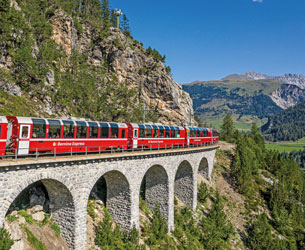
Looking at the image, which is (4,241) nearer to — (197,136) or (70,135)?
(70,135)

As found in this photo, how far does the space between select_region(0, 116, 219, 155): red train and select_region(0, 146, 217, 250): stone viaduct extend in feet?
5.27

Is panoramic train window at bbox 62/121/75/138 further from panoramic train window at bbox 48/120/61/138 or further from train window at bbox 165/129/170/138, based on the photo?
train window at bbox 165/129/170/138

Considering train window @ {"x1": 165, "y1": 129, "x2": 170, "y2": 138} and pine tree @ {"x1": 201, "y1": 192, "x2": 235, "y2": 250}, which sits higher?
train window @ {"x1": 165, "y1": 129, "x2": 170, "y2": 138}

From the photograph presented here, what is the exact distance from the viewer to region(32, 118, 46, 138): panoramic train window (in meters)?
18.8

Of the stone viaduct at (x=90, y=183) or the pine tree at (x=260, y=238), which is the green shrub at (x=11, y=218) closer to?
the stone viaduct at (x=90, y=183)

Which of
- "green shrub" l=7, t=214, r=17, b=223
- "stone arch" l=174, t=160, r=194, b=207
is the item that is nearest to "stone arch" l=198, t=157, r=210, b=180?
"stone arch" l=174, t=160, r=194, b=207

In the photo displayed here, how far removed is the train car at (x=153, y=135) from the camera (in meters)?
28.8

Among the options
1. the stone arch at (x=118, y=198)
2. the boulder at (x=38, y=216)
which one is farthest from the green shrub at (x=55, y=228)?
the stone arch at (x=118, y=198)

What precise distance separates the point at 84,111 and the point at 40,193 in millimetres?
36967

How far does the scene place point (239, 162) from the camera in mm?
48844

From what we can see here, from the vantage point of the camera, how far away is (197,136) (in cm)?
4475

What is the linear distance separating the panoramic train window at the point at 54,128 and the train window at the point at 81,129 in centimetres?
188

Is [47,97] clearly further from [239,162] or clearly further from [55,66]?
[239,162]

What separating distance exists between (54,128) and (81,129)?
9.23 ft
